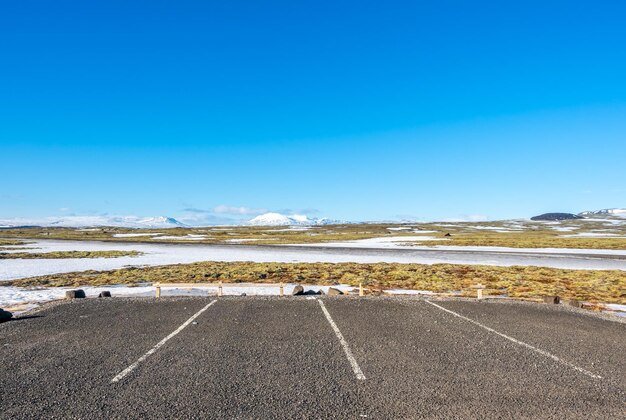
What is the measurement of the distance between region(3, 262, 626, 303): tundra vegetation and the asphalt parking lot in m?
7.45

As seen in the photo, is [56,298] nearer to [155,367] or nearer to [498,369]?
[155,367]

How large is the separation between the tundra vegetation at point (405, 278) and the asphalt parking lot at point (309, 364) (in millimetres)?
7446

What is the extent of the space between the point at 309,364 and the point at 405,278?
17.9m

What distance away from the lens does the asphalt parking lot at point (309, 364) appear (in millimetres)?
6672

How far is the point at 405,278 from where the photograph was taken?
83.7 feet

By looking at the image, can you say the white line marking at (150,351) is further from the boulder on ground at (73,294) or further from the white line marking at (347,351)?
the boulder on ground at (73,294)

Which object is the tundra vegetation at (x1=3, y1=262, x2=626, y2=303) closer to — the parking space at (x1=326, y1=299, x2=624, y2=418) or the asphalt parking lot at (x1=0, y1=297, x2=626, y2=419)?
the asphalt parking lot at (x1=0, y1=297, x2=626, y2=419)

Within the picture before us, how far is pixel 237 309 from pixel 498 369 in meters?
9.66

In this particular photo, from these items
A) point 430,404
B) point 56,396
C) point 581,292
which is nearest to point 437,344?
point 430,404

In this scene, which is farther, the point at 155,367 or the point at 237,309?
the point at 237,309

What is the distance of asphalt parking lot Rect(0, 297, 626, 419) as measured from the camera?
6672 mm

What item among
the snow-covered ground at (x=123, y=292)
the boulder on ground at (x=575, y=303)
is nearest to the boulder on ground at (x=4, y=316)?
the snow-covered ground at (x=123, y=292)

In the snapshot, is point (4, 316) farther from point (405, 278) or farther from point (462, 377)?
point (405, 278)

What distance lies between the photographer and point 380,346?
10266 mm
